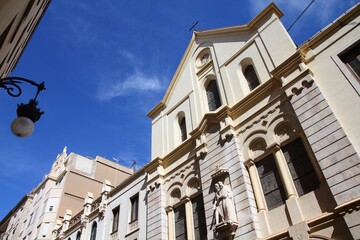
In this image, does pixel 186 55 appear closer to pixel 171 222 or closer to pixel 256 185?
pixel 171 222

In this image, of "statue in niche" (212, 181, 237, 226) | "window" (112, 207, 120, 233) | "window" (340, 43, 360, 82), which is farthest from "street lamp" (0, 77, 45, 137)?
"window" (112, 207, 120, 233)

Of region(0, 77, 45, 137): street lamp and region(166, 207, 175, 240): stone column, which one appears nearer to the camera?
region(0, 77, 45, 137): street lamp

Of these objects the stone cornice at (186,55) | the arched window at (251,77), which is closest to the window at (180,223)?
the arched window at (251,77)

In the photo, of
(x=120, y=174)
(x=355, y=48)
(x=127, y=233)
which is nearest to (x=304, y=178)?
(x=355, y=48)

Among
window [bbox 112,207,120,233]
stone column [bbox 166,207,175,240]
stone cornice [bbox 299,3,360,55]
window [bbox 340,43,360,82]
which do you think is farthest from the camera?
window [bbox 112,207,120,233]

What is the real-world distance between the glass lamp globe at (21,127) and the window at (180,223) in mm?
10493

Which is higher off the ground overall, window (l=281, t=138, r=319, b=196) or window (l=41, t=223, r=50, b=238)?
window (l=41, t=223, r=50, b=238)

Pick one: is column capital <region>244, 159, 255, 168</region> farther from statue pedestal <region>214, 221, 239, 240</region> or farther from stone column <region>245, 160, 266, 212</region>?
statue pedestal <region>214, 221, 239, 240</region>

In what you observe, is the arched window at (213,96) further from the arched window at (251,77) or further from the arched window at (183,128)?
the arched window at (183,128)

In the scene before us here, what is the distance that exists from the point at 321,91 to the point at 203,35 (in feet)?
39.7

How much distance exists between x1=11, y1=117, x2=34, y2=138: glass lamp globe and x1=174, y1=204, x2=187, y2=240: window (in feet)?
34.4

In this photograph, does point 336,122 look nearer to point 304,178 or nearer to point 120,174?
point 304,178

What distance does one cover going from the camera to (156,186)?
18656 mm

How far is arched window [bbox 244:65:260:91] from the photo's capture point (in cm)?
1662
